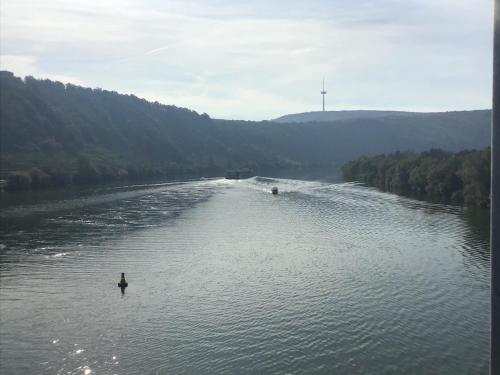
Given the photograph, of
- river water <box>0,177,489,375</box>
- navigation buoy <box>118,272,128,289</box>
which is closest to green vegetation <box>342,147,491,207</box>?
river water <box>0,177,489,375</box>

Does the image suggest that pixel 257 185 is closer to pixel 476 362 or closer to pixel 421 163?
pixel 421 163

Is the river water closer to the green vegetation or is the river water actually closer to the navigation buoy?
the navigation buoy

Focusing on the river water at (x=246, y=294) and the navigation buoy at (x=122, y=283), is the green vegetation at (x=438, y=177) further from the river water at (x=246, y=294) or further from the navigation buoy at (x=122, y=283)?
the navigation buoy at (x=122, y=283)

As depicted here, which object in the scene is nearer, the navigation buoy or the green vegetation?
the navigation buoy

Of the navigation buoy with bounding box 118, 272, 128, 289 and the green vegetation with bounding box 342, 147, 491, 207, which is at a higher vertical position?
the green vegetation with bounding box 342, 147, 491, 207

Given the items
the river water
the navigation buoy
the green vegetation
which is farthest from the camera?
the green vegetation
